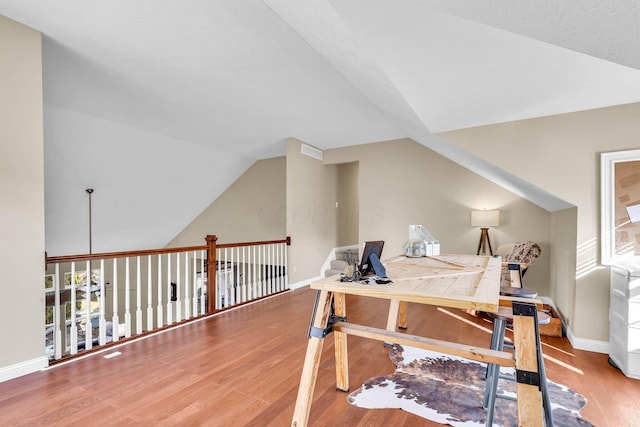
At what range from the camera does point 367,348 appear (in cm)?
283

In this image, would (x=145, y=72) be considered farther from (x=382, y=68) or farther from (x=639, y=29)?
(x=639, y=29)

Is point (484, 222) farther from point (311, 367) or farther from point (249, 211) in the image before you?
point (249, 211)

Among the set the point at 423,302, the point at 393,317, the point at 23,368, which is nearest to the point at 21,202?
the point at 23,368

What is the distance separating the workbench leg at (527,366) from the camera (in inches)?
49.1

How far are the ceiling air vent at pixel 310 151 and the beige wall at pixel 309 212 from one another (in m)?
0.08

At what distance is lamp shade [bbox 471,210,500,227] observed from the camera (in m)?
4.38

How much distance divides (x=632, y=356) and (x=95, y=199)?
7259mm

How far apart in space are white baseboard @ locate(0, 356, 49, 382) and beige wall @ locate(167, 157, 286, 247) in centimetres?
468

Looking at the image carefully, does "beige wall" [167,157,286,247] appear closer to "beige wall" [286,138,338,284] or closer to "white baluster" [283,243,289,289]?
"beige wall" [286,138,338,284]

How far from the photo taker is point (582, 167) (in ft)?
9.25

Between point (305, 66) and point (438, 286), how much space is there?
2.51 metres

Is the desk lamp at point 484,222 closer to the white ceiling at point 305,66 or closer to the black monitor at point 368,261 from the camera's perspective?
the white ceiling at point 305,66

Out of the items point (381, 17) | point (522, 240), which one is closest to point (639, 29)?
point (381, 17)

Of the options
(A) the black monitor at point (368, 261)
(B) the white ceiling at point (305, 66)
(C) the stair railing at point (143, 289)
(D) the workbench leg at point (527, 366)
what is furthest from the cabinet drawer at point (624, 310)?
(C) the stair railing at point (143, 289)
